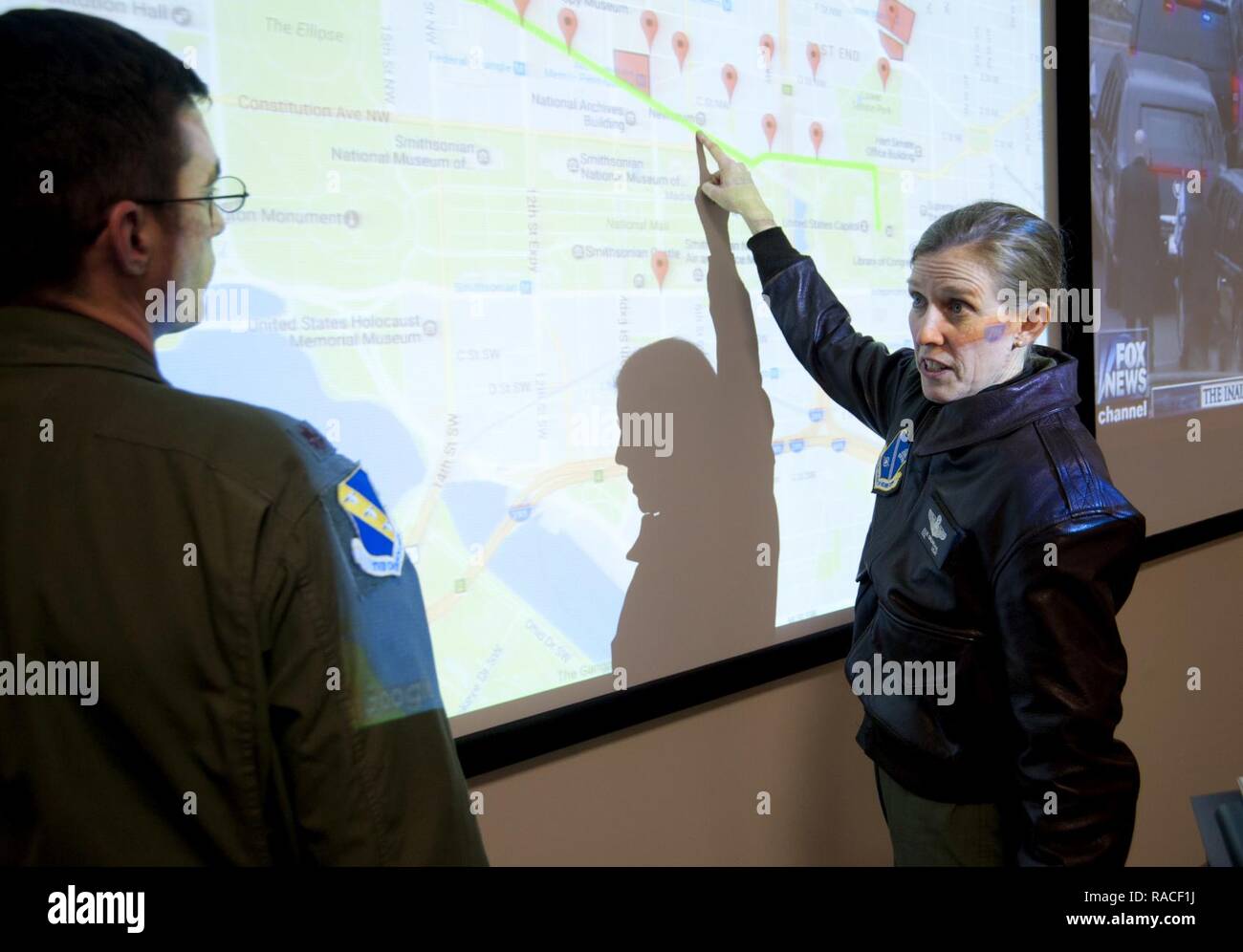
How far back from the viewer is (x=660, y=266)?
163cm

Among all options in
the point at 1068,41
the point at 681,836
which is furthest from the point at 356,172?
the point at 1068,41

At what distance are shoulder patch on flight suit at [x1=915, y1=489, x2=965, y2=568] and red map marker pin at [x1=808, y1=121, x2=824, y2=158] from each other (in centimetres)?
74

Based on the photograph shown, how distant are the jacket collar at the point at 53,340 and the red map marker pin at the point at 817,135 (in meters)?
1.40

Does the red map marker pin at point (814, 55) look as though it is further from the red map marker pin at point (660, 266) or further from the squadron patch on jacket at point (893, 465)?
the squadron patch on jacket at point (893, 465)

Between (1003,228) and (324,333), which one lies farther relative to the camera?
(1003,228)

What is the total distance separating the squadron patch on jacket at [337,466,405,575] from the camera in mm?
851

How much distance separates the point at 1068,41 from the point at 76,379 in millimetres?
2447

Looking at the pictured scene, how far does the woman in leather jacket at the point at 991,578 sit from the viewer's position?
132cm

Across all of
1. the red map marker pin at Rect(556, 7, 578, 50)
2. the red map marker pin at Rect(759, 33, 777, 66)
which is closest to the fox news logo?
the red map marker pin at Rect(759, 33, 777, 66)

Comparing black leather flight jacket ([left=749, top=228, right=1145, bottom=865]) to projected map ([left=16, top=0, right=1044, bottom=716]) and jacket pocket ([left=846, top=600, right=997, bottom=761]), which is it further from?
projected map ([left=16, top=0, right=1044, bottom=716])

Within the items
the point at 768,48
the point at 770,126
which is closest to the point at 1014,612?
the point at 770,126

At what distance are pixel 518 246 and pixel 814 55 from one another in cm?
79

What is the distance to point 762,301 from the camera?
1812 millimetres

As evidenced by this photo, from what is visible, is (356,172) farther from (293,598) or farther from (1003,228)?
(1003,228)
